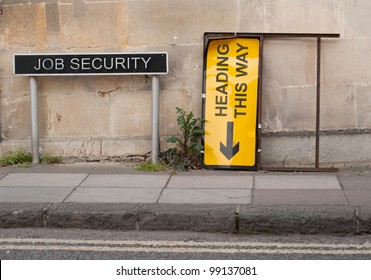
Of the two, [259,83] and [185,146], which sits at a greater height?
[259,83]

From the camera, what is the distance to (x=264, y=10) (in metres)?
8.38

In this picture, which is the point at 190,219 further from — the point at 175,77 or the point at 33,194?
the point at 175,77

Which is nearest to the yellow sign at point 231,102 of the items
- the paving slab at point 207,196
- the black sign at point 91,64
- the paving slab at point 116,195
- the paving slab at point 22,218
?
the black sign at point 91,64

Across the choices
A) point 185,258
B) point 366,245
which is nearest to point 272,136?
point 366,245

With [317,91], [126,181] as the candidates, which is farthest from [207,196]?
[317,91]

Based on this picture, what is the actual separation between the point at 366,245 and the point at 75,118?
4276 millimetres

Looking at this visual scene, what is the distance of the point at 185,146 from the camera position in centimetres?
854

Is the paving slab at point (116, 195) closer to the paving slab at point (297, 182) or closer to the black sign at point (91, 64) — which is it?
the paving slab at point (297, 182)

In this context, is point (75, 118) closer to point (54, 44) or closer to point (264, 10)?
point (54, 44)

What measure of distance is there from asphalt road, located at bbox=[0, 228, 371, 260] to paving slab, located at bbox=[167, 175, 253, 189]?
49.1 inches

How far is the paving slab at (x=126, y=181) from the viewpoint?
7637mm

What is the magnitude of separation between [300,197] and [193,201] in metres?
1.10

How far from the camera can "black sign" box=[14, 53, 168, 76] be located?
8.40m

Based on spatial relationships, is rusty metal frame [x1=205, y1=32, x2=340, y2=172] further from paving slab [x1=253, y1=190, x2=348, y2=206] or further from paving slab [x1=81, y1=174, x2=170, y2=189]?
paving slab [x1=81, y1=174, x2=170, y2=189]
